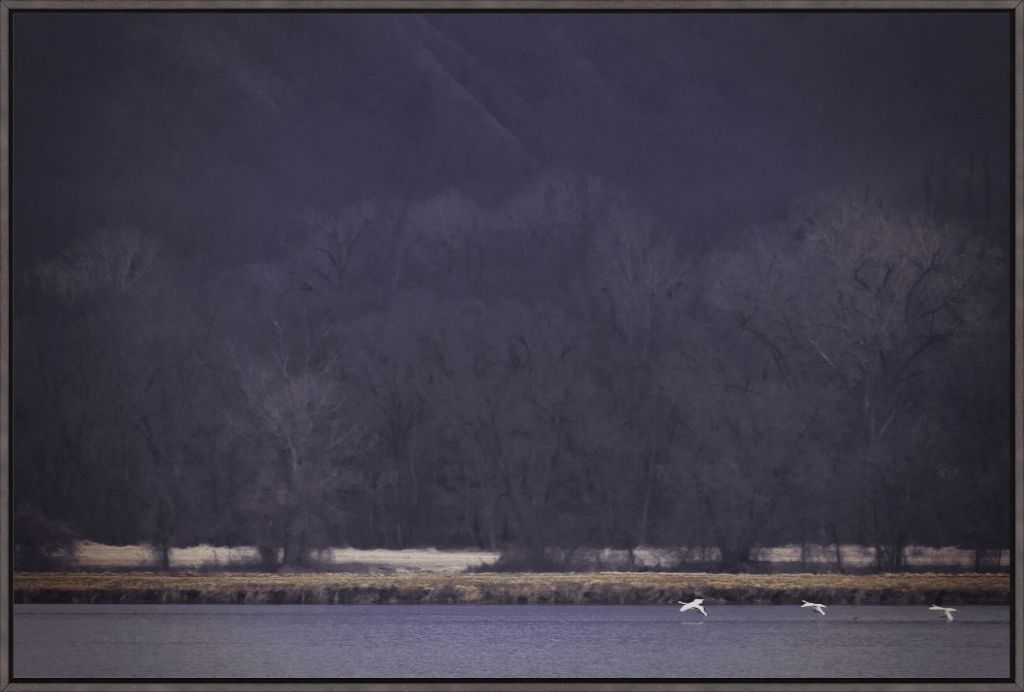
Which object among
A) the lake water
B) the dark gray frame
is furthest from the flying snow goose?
the dark gray frame

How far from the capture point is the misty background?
32719mm

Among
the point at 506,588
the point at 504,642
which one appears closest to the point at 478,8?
the point at 504,642

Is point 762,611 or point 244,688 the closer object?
point 244,688

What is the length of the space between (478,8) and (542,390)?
1343cm

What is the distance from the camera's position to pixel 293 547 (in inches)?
1312

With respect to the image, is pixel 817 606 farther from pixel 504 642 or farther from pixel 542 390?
pixel 542 390

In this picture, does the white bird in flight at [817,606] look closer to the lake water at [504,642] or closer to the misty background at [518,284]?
the lake water at [504,642]

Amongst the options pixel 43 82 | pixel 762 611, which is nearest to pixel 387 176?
pixel 43 82

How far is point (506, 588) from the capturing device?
3312cm

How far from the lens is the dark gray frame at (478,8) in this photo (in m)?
22.2

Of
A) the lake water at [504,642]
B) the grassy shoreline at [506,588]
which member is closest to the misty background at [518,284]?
the grassy shoreline at [506,588]

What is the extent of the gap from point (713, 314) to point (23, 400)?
15.0 m

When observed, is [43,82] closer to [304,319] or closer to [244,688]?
[304,319]

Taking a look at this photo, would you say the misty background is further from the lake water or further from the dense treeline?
the lake water
